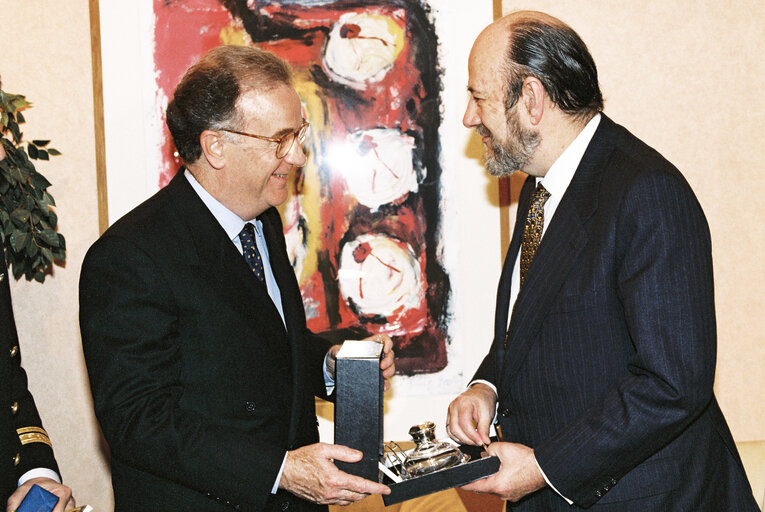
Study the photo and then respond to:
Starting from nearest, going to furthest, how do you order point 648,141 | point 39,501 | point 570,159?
1. point 39,501
2. point 570,159
3. point 648,141

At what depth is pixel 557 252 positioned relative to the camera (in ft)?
6.02

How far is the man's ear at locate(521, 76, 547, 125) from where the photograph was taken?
1.95m

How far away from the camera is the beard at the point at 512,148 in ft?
6.57

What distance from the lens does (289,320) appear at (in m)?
2.04

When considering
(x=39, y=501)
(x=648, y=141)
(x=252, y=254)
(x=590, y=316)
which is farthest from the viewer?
(x=648, y=141)

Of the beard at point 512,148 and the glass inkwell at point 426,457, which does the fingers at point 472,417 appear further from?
the beard at point 512,148

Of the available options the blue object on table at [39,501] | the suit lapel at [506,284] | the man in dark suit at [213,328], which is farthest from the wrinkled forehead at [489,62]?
the blue object on table at [39,501]

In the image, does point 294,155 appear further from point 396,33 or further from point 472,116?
point 396,33

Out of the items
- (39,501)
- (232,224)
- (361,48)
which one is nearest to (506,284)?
(232,224)

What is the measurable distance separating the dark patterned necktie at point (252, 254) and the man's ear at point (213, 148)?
0.24 m

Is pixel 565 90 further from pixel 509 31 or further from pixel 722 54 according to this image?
pixel 722 54

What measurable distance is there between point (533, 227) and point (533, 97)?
378 millimetres

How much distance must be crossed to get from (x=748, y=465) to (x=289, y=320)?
5.76ft

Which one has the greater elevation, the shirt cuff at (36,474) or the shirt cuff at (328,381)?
the shirt cuff at (328,381)
